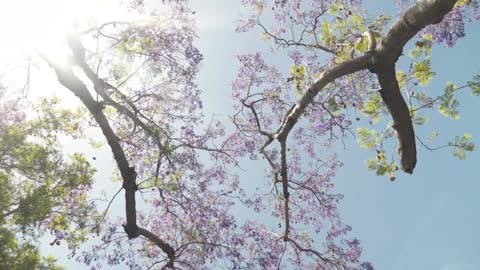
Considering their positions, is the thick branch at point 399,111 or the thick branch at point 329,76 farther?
the thick branch at point 329,76

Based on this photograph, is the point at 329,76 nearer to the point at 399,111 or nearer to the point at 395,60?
the point at 395,60

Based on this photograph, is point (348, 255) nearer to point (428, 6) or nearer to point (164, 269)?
point (164, 269)

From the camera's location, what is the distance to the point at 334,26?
30.5ft

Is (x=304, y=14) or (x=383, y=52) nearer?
(x=383, y=52)

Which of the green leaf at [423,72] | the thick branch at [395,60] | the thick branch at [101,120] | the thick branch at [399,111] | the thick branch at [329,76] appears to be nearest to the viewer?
the thick branch at [395,60]

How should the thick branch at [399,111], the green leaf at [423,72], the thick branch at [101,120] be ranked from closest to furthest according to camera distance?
1. the thick branch at [399,111]
2. the green leaf at [423,72]
3. the thick branch at [101,120]

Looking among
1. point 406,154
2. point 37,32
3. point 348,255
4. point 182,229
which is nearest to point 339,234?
point 348,255

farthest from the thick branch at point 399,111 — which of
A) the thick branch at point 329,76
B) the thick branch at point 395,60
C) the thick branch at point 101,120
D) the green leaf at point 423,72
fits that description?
the thick branch at point 101,120

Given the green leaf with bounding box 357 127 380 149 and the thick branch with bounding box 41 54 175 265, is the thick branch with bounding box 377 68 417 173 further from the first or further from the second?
the thick branch with bounding box 41 54 175 265

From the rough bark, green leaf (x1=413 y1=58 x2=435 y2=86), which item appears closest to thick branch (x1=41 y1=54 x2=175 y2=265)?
the rough bark

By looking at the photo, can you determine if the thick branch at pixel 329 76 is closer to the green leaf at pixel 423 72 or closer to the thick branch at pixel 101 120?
the green leaf at pixel 423 72

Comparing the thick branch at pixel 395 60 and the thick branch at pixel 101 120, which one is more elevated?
the thick branch at pixel 101 120

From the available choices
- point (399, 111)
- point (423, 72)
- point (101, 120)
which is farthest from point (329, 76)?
point (101, 120)

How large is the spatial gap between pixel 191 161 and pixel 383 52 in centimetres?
801
